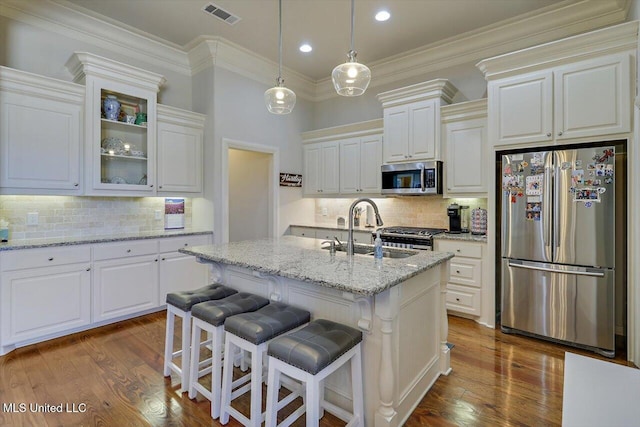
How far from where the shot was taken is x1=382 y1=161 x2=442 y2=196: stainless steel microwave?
381cm

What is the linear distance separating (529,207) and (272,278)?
2.52 m

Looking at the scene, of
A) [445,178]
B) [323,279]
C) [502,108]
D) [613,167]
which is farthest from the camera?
[445,178]

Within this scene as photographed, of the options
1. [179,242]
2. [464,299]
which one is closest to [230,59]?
[179,242]

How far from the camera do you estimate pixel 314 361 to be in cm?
144

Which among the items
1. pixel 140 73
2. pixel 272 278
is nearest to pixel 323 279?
pixel 272 278

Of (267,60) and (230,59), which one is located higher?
(267,60)

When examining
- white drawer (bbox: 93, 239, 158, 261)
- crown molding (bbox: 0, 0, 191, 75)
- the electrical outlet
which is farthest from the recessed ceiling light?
the electrical outlet

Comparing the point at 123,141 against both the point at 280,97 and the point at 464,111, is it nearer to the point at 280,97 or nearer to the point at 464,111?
the point at 280,97

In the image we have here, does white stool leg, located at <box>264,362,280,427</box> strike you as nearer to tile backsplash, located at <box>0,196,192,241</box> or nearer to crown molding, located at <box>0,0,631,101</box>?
tile backsplash, located at <box>0,196,192,241</box>

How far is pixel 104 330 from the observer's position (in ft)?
Answer: 10.5

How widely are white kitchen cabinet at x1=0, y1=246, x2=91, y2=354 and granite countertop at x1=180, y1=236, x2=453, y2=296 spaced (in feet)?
4.94

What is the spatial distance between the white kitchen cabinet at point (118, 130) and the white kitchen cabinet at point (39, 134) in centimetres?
12

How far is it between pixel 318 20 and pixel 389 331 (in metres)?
3.39

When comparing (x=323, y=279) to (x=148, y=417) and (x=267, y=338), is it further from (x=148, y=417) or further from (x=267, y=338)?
(x=148, y=417)
